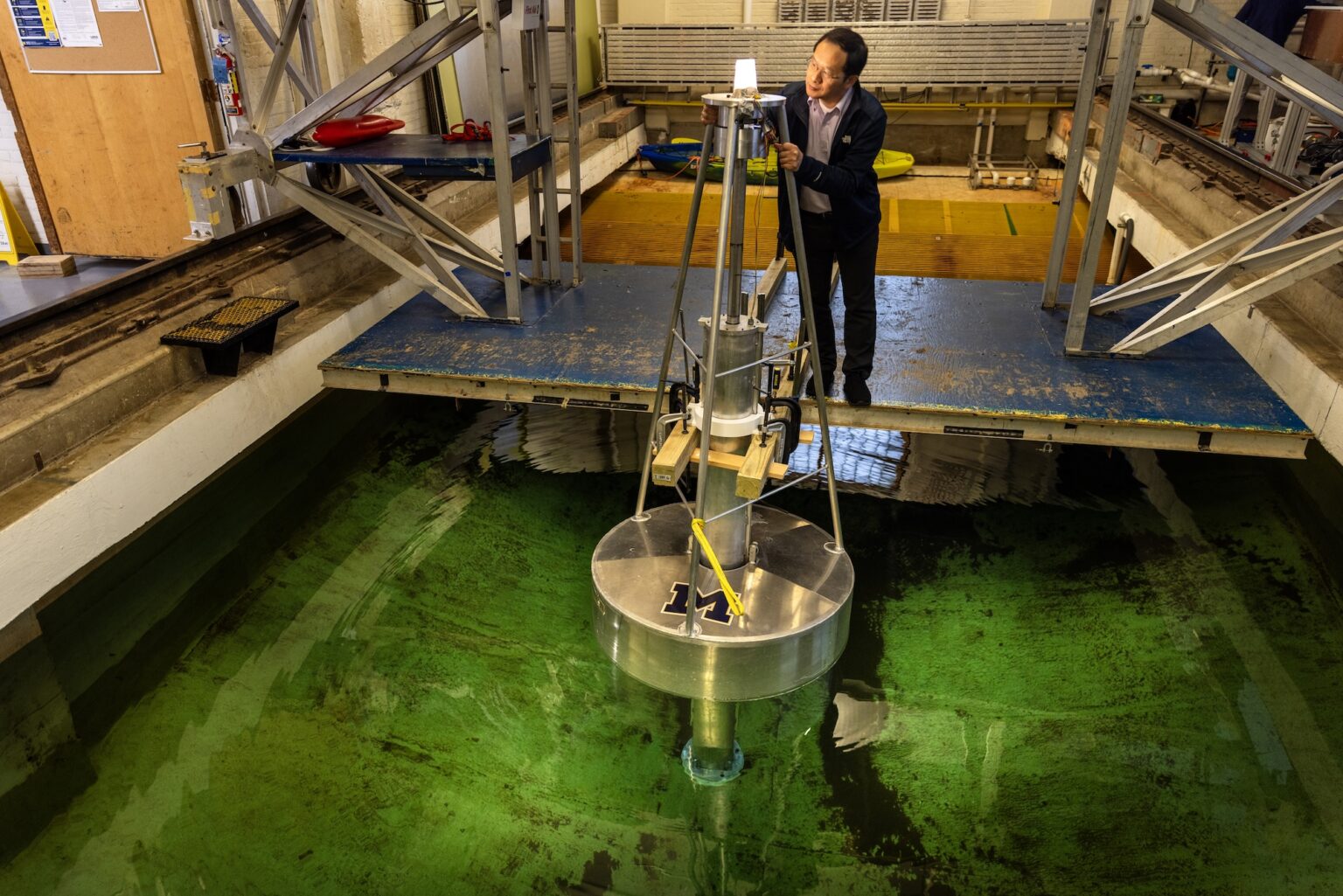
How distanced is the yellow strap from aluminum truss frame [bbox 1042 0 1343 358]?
3.04 metres

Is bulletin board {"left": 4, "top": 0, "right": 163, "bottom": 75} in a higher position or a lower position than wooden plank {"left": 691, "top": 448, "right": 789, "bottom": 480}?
higher

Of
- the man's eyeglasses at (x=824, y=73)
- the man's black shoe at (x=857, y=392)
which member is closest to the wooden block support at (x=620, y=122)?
the man's black shoe at (x=857, y=392)

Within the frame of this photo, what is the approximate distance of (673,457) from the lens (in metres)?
2.38

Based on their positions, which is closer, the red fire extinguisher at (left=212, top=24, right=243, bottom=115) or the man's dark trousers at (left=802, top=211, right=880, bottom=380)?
the man's dark trousers at (left=802, top=211, right=880, bottom=380)

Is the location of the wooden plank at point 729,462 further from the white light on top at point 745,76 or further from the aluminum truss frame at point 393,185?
the aluminum truss frame at point 393,185

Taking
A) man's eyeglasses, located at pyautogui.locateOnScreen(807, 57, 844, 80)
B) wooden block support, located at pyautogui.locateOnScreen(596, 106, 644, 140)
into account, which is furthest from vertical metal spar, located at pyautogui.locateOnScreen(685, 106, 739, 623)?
wooden block support, located at pyautogui.locateOnScreen(596, 106, 644, 140)

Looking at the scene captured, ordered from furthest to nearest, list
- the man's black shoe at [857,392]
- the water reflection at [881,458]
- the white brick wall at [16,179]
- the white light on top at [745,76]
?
the white brick wall at [16,179] < the water reflection at [881,458] < the man's black shoe at [857,392] < the white light on top at [745,76]

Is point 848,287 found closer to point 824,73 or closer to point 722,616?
point 824,73

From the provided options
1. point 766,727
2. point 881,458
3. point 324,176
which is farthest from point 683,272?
point 324,176

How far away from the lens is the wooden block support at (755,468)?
90.0 inches

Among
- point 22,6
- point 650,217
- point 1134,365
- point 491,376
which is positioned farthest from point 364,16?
point 1134,365

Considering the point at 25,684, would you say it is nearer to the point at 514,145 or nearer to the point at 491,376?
the point at 491,376

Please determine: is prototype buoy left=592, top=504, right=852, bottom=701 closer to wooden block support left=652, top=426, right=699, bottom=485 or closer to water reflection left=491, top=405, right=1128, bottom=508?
wooden block support left=652, top=426, right=699, bottom=485

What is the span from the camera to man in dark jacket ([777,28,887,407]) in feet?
10.8
